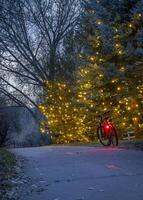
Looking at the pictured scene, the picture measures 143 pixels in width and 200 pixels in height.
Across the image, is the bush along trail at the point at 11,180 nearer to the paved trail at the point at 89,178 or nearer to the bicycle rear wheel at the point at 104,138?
the paved trail at the point at 89,178

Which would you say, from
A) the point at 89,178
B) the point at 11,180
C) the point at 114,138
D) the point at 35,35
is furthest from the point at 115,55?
the point at 35,35

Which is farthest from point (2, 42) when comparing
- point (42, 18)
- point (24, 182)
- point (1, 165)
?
point (24, 182)

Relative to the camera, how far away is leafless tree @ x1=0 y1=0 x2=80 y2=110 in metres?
39.5

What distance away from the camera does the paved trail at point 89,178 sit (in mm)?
8984

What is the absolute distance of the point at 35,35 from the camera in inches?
1625

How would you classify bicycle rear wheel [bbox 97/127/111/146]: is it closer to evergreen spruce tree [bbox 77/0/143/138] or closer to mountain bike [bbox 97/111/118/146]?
mountain bike [bbox 97/111/118/146]

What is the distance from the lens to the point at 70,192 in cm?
934

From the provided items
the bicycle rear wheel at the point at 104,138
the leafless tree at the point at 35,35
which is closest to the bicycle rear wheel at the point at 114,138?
the bicycle rear wheel at the point at 104,138

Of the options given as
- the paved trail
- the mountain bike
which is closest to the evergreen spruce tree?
the mountain bike

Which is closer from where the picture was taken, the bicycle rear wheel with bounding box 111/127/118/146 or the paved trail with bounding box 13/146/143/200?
the paved trail with bounding box 13/146/143/200

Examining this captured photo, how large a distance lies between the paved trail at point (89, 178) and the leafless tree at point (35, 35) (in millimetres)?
25701

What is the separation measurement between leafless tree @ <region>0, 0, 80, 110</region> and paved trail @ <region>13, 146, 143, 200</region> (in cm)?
2570

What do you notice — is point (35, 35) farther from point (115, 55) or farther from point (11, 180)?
point (11, 180)

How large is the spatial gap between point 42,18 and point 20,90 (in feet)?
21.6
